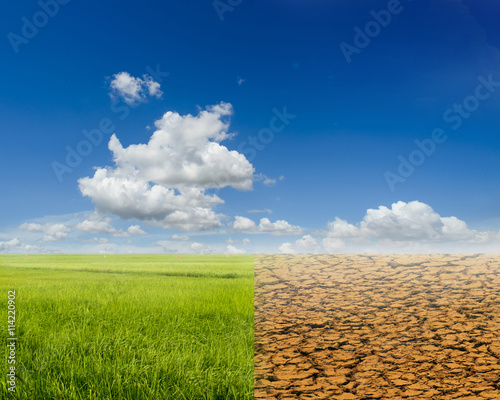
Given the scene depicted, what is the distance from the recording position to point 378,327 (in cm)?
740

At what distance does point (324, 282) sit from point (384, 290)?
57.5 inches

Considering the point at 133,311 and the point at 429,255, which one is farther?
the point at 429,255

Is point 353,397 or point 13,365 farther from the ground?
point 13,365

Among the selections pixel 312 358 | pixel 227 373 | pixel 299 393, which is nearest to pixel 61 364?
pixel 227 373

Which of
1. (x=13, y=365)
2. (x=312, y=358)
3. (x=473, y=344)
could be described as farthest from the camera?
(x=473, y=344)

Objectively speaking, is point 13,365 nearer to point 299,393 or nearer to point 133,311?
point 133,311

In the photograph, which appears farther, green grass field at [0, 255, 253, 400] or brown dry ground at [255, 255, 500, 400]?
A: brown dry ground at [255, 255, 500, 400]

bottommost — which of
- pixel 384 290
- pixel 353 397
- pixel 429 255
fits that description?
pixel 353 397

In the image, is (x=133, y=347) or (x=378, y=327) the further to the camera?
(x=378, y=327)

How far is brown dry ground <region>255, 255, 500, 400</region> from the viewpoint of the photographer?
5.55 m

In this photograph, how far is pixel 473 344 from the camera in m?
6.82

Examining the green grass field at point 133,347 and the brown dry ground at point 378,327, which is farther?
the brown dry ground at point 378,327

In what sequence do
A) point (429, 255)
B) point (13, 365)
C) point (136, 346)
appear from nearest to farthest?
point (13, 365), point (136, 346), point (429, 255)

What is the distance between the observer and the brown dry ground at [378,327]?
5.55 meters
